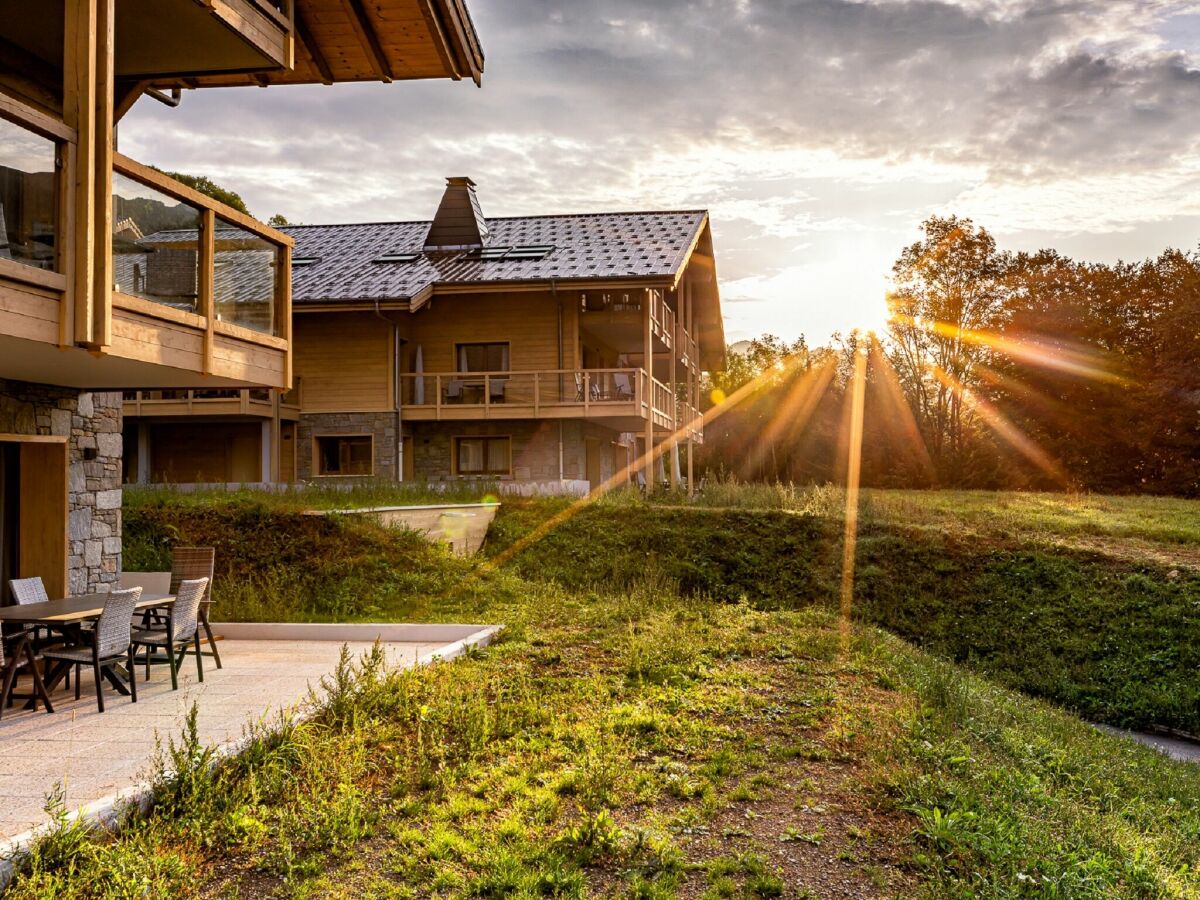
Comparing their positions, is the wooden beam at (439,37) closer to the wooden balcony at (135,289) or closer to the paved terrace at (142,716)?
the wooden balcony at (135,289)

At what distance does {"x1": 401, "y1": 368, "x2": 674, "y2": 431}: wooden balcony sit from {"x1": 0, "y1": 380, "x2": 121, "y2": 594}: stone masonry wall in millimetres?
13065

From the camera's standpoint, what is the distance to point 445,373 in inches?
928

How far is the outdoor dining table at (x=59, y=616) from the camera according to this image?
7020 mm

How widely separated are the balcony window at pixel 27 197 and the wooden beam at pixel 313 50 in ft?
15.9

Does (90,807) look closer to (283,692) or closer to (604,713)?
(283,692)

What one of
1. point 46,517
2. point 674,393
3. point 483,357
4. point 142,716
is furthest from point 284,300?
point 674,393

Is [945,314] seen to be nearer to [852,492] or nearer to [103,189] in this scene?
[852,492]

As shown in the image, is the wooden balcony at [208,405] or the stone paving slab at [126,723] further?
the wooden balcony at [208,405]

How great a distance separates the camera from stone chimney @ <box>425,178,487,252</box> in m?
26.5

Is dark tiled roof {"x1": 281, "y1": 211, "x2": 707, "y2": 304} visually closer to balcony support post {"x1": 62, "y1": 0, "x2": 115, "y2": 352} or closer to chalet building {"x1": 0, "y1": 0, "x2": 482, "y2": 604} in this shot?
chalet building {"x1": 0, "y1": 0, "x2": 482, "y2": 604}

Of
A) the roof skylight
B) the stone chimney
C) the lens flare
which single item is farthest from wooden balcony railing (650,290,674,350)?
the lens flare

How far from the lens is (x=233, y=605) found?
1221cm

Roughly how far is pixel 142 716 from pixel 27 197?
370 centimetres

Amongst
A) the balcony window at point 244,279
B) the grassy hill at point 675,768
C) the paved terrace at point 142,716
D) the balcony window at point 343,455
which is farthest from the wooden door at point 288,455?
the balcony window at point 244,279
